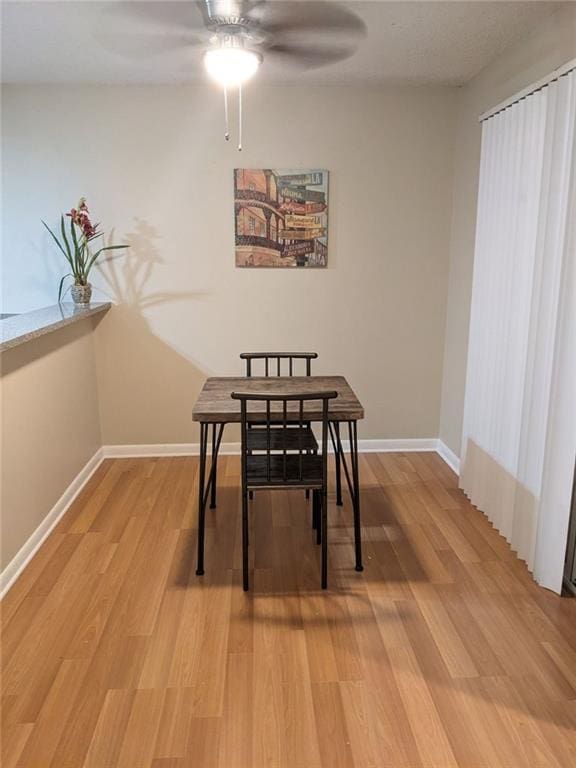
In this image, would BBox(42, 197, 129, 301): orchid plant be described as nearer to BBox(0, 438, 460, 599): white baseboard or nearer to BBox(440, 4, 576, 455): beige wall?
BBox(0, 438, 460, 599): white baseboard

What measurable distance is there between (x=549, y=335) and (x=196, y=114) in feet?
8.24

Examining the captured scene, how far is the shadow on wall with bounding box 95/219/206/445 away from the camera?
371 cm

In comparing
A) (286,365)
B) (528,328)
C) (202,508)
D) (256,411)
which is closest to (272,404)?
(256,411)

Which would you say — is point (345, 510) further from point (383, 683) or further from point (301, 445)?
point (383, 683)

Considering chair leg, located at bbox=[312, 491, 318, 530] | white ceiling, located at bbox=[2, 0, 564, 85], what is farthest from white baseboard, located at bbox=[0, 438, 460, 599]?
white ceiling, located at bbox=[2, 0, 564, 85]

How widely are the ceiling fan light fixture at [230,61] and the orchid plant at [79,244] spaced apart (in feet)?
4.72

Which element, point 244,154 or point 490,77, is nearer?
point 490,77

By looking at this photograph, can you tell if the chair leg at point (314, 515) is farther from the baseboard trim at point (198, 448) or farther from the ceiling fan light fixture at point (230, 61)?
the ceiling fan light fixture at point (230, 61)

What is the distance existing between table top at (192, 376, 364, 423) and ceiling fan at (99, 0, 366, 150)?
1373 millimetres

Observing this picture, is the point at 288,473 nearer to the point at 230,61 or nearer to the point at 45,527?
the point at 45,527

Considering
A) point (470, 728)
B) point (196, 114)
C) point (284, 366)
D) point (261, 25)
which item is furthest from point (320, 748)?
point (196, 114)

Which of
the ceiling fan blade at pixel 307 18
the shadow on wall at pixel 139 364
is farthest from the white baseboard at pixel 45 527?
the ceiling fan blade at pixel 307 18

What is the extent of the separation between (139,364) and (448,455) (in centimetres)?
219

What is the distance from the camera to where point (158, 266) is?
3.72 metres
